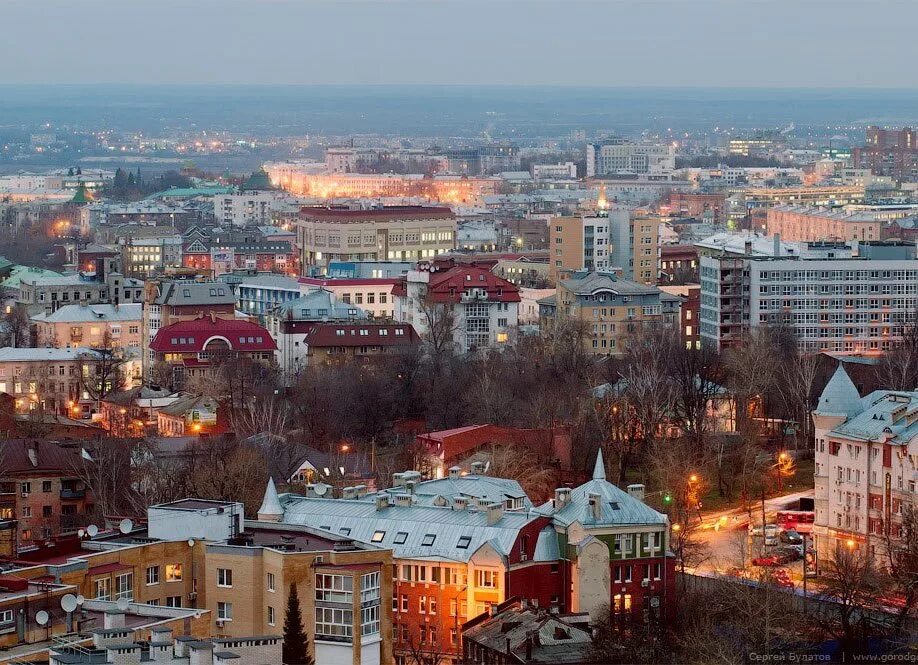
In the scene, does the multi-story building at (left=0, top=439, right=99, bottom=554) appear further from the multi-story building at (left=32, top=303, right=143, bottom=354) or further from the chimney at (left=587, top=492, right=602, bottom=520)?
the multi-story building at (left=32, top=303, right=143, bottom=354)

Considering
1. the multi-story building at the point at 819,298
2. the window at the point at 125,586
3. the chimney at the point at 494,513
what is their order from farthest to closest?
the multi-story building at the point at 819,298 < the chimney at the point at 494,513 < the window at the point at 125,586

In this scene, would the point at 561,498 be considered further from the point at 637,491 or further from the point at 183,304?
the point at 183,304

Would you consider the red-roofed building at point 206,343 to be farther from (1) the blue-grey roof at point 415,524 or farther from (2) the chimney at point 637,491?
(1) the blue-grey roof at point 415,524

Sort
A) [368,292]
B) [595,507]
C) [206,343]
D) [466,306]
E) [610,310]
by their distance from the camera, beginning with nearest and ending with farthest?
[595,507], [206,343], [610,310], [466,306], [368,292]

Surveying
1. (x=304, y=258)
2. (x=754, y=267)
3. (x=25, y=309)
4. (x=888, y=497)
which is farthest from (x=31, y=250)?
(x=888, y=497)

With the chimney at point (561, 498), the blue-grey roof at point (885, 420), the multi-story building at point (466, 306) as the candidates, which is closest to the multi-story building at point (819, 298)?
the multi-story building at point (466, 306)

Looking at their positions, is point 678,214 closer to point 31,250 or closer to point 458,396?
point 31,250

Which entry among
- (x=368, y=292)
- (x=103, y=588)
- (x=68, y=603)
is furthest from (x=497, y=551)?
(x=368, y=292)
